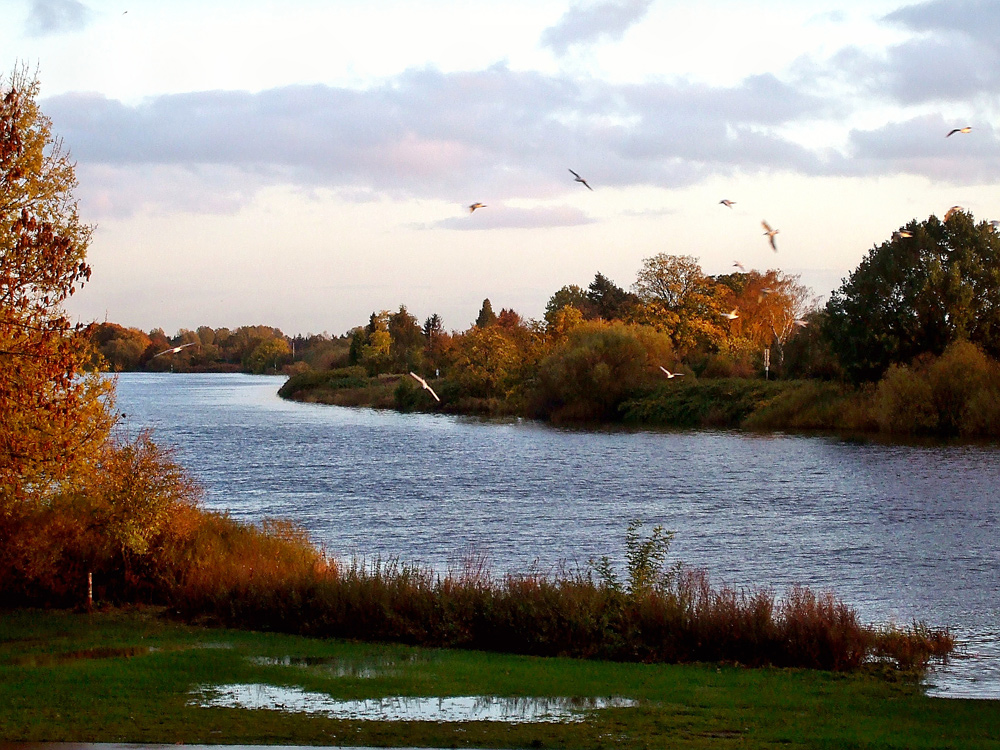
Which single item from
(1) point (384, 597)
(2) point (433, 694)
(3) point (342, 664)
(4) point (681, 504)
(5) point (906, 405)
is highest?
(5) point (906, 405)

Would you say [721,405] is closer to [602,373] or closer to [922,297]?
[602,373]

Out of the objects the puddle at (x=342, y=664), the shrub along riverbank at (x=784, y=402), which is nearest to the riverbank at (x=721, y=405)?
the shrub along riverbank at (x=784, y=402)

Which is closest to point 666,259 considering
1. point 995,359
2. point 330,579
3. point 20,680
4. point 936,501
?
point 995,359

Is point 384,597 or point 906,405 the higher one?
point 906,405

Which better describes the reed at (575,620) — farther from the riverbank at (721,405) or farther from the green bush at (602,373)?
the green bush at (602,373)

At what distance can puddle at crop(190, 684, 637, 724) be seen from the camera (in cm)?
1313

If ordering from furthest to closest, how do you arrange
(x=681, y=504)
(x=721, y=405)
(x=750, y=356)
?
(x=750, y=356) < (x=721, y=405) < (x=681, y=504)

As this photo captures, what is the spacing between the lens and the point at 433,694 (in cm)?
1427

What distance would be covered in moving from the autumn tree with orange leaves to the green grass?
337 cm

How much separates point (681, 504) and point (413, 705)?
27.4m

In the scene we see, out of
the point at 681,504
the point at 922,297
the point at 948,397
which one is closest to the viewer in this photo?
the point at 681,504

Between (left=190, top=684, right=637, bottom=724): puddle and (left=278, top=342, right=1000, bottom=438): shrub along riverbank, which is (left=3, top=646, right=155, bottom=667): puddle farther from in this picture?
(left=278, top=342, right=1000, bottom=438): shrub along riverbank

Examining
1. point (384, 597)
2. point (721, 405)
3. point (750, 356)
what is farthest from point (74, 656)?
point (750, 356)

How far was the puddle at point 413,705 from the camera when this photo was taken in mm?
13133
